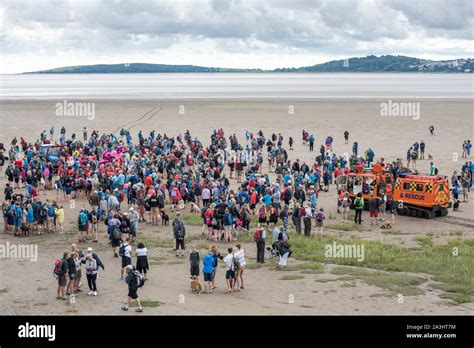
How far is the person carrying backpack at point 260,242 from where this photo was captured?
20.4 metres

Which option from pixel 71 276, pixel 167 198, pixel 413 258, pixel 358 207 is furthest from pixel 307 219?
pixel 71 276

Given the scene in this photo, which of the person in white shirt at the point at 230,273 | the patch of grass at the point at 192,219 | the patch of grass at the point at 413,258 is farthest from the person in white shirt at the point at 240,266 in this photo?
the patch of grass at the point at 192,219

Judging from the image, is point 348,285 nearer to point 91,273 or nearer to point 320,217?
point 320,217

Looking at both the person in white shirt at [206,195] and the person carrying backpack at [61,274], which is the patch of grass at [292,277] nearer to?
the person carrying backpack at [61,274]

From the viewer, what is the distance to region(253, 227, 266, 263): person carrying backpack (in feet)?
66.8

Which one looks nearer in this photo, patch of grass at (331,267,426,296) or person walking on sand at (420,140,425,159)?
patch of grass at (331,267,426,296)

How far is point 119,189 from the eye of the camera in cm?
2961

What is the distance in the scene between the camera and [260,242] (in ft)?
67.6

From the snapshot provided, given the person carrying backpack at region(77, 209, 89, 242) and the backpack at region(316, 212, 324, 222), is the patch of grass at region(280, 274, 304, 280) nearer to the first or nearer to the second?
the backpack at region(316, 212, 324, 222)

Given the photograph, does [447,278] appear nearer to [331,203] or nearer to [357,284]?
[357,284]

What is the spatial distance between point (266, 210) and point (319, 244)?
4207 millimetres

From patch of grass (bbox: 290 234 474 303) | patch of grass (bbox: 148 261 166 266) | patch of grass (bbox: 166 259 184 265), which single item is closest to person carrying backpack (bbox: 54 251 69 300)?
patch of grass (bbox: 148 261 166 266)
